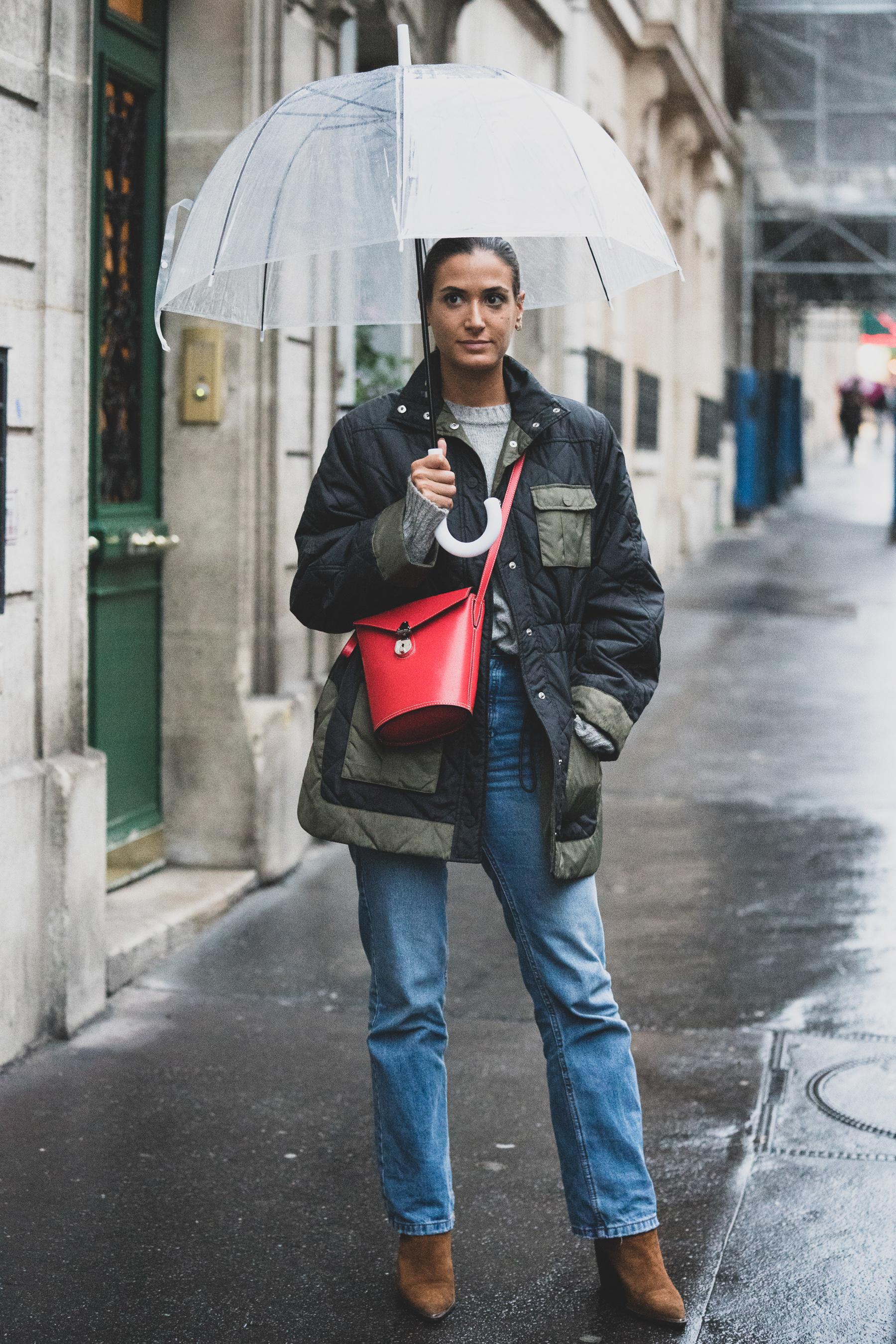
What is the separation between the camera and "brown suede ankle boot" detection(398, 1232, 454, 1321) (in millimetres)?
3305

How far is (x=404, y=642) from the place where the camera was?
3.16 metres

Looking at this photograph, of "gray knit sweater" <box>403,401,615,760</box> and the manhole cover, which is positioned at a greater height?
"gray knit sweater" <box>403,401,615,760</box>

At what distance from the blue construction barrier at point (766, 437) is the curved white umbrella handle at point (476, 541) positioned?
23805 mm

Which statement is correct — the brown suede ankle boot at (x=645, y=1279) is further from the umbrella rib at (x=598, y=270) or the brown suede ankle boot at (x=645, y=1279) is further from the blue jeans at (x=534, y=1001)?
the umbrella rib at (x=598, y=270)

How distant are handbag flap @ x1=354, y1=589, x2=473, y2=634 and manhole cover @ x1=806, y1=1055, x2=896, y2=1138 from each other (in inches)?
75.0

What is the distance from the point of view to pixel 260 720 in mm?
6418

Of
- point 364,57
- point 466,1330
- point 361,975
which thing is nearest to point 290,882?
point 361,975

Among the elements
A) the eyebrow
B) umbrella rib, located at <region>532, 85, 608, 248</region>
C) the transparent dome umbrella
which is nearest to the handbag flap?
the transparent dome umbrella

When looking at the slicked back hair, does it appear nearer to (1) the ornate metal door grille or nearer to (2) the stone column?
(1) the ornate metal door grille

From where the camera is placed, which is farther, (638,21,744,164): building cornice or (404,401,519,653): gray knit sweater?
(638,21,744,164): building cornice

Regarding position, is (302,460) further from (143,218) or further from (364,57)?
(364,57)

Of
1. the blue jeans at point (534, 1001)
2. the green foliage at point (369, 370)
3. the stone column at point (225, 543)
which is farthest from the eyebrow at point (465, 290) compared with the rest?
the green foliage at point (369, 370)

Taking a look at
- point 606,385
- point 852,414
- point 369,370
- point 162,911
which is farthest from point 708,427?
point 852,414

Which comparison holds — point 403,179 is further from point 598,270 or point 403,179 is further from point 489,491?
point 598,270
